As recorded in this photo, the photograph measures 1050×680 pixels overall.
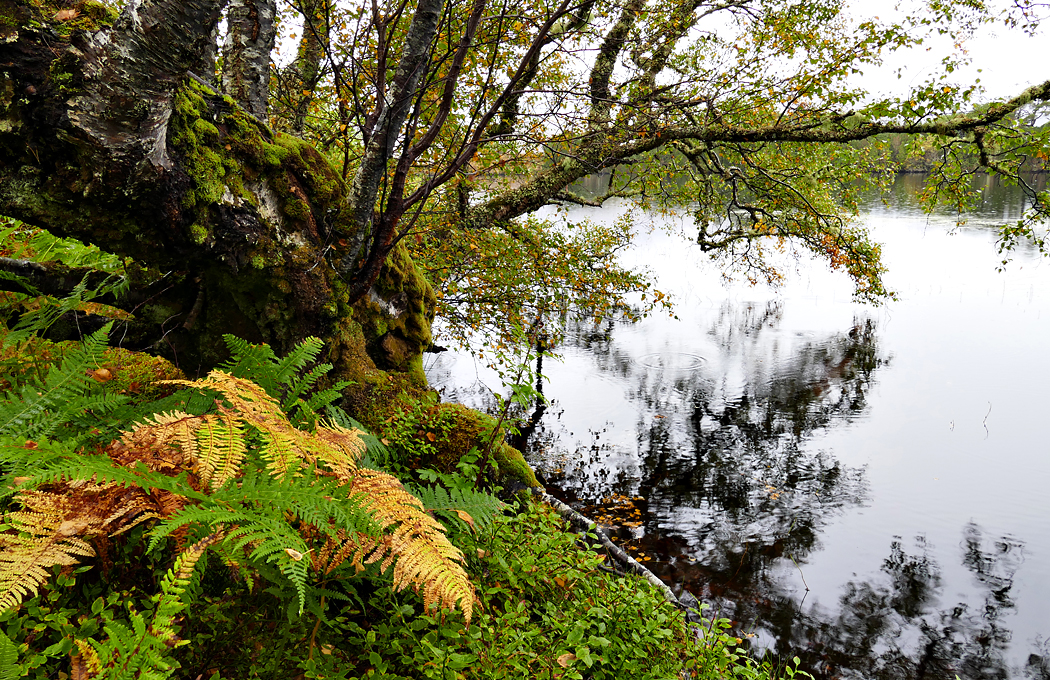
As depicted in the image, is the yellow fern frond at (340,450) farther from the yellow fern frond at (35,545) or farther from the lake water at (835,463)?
the lake water at (835,463)

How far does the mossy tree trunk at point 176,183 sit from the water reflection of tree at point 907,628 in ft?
18.2

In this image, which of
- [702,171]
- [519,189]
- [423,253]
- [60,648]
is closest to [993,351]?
[702,171]

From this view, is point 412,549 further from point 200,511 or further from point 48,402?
point 48,402

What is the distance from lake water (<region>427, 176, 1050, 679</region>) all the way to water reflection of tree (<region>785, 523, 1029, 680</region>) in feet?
0.07

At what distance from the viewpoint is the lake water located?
5902mm

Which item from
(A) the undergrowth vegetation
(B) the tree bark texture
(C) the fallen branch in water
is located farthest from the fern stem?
(B) the tree bark texture

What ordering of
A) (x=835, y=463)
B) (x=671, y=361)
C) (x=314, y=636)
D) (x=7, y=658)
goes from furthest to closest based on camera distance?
1. (x=671, y=361)
2. (x=835, y=463)
3. (x=314, y=636)
4. (x=7, y=658)

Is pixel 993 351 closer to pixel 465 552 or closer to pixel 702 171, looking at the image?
pixel 702 171

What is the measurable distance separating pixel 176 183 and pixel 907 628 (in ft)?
26.2

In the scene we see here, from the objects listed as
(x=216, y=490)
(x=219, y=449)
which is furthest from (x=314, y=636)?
(x=219, y=449)

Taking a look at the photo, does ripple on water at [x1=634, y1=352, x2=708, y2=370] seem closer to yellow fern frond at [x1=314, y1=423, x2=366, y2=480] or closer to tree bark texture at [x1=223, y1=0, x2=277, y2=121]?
tree bark texture at [x1=223, y1=0, x2=277, y2=121]

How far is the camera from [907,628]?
18.9 ft

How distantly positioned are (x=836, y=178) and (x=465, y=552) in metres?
8.72

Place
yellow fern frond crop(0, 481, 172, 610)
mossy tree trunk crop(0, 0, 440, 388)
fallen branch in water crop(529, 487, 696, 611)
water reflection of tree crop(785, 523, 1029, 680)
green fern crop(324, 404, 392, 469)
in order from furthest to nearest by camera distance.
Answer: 1. water reflection of tree crop(785, 523, 1029, 680)
2. fallen branch in water crop(529, 487, 696, 611)
3. green fern crop(324, 404, 392, 469)
4. mossy tree trunk crop(0, 0, 440, 388)
5. yellow fern frond crop(0, 481, 172, 610)
